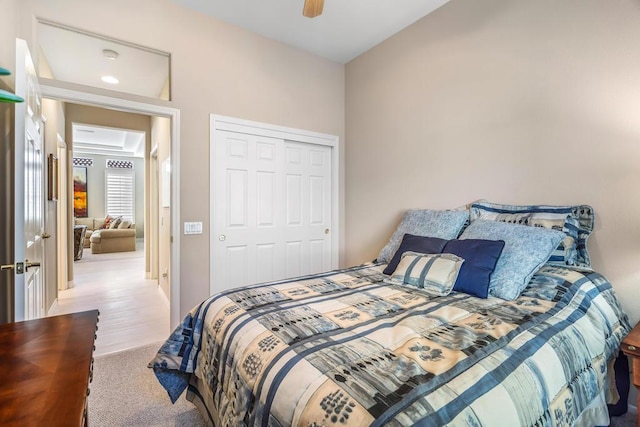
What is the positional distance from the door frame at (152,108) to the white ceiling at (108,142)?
16.2 feet

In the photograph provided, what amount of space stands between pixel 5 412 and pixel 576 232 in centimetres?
255

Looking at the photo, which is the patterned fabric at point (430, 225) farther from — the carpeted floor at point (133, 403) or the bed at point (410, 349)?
the carpeted floor at point (133, 403)

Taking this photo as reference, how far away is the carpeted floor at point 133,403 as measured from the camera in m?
1.69

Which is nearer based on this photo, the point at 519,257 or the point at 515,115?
the point at 519,257

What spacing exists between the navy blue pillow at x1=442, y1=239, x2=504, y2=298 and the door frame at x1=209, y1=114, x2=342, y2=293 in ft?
6.67

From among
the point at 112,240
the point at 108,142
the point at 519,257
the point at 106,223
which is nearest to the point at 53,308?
the point at 519,257

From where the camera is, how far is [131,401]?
188cm

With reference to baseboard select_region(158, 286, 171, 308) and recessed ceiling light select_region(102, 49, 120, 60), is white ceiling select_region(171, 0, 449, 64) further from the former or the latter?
baseboard select_region(158, 286, 171, 308)

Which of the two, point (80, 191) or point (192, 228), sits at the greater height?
point (80, 191)

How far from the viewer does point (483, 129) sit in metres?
2.37

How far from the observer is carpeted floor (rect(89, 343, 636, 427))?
1687mm

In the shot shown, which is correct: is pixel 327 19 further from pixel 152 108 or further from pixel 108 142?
pixel 108 142

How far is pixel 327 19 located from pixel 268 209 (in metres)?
1.95

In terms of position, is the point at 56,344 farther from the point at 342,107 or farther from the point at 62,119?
the point at 62,119
